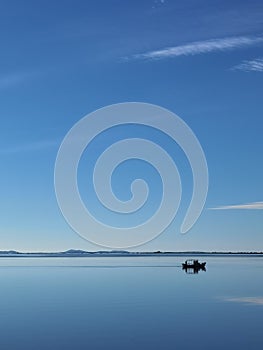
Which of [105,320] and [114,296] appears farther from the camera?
[114,296]

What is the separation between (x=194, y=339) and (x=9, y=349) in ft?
42.5

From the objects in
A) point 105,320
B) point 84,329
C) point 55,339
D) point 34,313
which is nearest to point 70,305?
point 34,313

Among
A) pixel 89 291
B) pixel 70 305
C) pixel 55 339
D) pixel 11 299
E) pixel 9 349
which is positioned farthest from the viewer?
pixel 89 291

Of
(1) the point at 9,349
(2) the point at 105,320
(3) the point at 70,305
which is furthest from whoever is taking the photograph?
(3) the point at 70,305

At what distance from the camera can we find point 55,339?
38.0m

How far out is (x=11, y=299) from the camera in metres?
64.0

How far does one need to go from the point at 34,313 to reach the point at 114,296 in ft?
60.9

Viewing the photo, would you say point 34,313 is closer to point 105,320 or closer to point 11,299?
point 105,320

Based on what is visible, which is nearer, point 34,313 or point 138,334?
point 138,334

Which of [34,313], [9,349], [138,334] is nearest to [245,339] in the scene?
[138,334]

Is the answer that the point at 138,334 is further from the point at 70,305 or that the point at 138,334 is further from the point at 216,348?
the point at 70,305

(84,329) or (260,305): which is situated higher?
(260,305)

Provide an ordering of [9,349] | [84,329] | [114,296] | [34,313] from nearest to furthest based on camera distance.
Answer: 1. [9,349]
2. [84,329]
3. [34,313]
4. [114,296]

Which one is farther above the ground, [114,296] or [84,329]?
[114,296]
